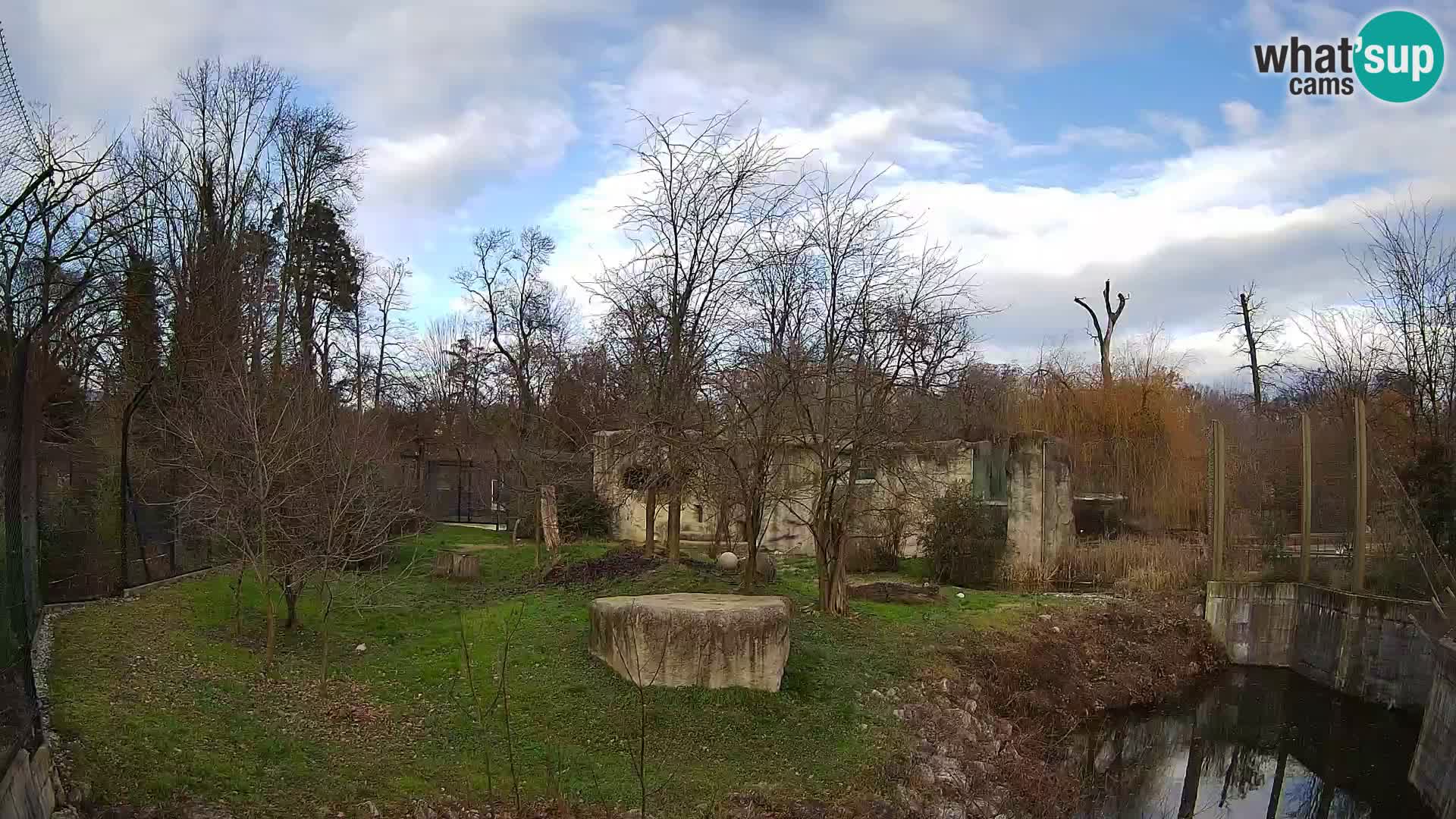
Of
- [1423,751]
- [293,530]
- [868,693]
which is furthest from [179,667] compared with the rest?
[1423,751]

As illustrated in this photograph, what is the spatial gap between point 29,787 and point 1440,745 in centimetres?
1190

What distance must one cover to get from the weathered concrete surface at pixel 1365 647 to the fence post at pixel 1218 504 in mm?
1343

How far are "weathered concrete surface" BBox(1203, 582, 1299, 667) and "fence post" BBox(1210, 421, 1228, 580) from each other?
45cm

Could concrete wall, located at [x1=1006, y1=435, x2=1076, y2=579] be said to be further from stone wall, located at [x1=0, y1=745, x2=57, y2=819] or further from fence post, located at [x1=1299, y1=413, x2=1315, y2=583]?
stone wall, located at [x1=0, y1=745, x2=57, y2=819]

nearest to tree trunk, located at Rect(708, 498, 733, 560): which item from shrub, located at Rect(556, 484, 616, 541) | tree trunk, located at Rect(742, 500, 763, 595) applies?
shrub, located at Rect(556, 484, 616, 541)

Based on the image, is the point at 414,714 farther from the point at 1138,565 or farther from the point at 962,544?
the point at 1138,565

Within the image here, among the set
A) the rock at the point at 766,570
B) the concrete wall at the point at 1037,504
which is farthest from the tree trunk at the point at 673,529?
the concrete wall at the point at 1037,504

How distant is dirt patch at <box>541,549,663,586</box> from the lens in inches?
Result: 602

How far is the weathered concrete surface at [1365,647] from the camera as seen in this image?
12992 millimetres

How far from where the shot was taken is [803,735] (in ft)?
29.7

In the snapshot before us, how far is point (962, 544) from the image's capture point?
62.5 feet

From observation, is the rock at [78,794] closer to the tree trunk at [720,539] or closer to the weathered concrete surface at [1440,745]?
the tree trunk at [720,539]

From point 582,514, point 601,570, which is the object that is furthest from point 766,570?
point 582,514

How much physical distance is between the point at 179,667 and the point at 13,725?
4.03 m
